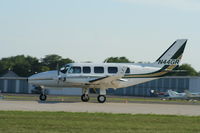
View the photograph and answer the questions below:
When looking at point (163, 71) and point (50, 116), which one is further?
point (163, 71)

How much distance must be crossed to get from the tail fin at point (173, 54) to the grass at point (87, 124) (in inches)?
634

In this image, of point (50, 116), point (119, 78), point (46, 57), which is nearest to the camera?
point (50, 116)

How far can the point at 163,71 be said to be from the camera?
37.6 m

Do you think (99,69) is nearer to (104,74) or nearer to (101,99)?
(104,74)

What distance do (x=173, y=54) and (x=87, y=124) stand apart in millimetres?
20679

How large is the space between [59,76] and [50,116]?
1497cm

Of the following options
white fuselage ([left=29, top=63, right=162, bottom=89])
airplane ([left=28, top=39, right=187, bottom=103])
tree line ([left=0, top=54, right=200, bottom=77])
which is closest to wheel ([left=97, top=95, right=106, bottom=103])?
airplane ([left=28, top=39, right=187, bottom=103])

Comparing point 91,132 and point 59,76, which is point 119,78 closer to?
point 59,76

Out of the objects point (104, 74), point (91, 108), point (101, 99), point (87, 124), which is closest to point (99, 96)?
point (101, 99)

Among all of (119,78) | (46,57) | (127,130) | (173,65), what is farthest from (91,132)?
(46,57)

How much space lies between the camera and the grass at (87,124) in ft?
55.5

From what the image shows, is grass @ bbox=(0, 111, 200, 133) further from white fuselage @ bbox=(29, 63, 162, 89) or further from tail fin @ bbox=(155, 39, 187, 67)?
tail fin @ bbox=(155, 39, 187, 67)

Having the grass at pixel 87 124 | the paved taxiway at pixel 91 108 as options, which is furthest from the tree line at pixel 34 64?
the grass at pixel 87 124

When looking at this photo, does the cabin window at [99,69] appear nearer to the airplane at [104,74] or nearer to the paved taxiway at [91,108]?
the airplane at [104,74]
